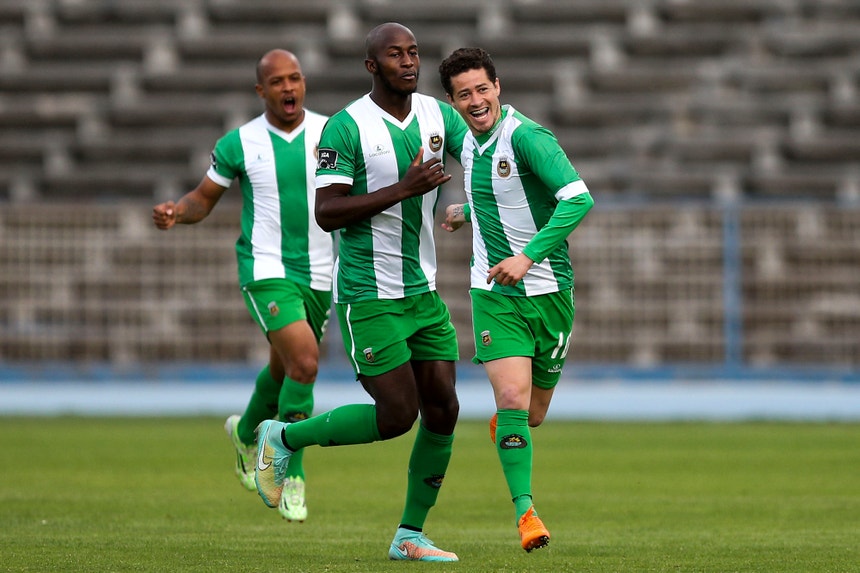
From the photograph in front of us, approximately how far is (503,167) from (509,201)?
0.15 m

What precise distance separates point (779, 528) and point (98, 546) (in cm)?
329

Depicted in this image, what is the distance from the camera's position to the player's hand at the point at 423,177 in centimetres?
618

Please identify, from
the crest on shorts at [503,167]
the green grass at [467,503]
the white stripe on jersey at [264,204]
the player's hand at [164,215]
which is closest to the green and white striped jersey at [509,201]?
the crest on shorts at [503,167]

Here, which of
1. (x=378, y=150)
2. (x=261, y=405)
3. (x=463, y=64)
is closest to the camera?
(x=463, y=64)

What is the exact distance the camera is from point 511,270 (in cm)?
603

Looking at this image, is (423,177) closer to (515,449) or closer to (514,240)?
(514,240)

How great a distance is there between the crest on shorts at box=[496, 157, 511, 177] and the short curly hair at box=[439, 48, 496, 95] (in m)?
0.36

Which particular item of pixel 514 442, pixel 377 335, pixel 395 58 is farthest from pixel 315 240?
pixel 514 442

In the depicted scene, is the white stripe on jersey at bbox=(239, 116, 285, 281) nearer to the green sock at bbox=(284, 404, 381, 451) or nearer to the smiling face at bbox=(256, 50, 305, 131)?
the smiling face at bbox=(256, 50, 305, 131)

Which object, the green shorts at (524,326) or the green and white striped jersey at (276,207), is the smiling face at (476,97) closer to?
the green shorts at (524,326)

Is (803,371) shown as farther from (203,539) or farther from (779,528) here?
(203,539)

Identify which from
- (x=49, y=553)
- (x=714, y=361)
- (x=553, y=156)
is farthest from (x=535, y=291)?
(x=714, y=361)

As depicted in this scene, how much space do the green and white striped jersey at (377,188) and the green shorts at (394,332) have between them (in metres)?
0.05

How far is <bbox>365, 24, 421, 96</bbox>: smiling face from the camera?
251 inches
